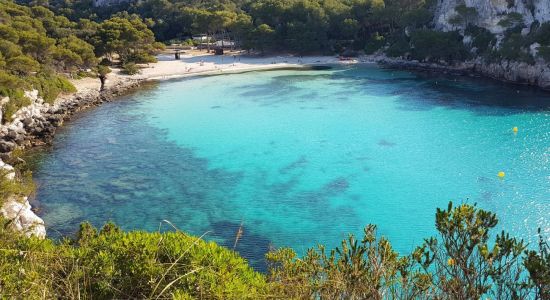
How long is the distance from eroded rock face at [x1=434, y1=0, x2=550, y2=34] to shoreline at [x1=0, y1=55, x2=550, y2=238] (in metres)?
5.49

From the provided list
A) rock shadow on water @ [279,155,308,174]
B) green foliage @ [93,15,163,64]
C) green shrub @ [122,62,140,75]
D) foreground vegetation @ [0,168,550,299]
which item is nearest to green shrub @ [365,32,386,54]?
green foliage @ [93,15,163,64]

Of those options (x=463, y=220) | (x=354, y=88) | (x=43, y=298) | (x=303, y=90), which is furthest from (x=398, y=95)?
(x=43, y=298)

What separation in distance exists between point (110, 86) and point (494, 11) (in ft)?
149

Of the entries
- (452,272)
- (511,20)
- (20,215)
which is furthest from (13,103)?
(511,20)

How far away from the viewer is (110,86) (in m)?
49.6

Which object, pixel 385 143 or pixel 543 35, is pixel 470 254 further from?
pixel 543 35

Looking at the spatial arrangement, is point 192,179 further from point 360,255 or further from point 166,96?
point 166,96

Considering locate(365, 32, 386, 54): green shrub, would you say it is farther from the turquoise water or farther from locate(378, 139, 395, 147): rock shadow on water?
locate(378, 139, 395, 147): rock shadow on water

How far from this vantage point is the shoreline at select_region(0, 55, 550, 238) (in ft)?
74.7

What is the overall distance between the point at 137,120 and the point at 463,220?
116ft

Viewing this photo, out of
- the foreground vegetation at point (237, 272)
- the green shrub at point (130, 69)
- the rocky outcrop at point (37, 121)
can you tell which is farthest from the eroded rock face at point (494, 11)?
the foreground vegetation at point (237, 272)

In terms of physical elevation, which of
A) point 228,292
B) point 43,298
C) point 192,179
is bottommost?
point 192,179

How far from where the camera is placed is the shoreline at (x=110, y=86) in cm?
2276

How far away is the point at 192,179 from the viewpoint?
26.7 m
